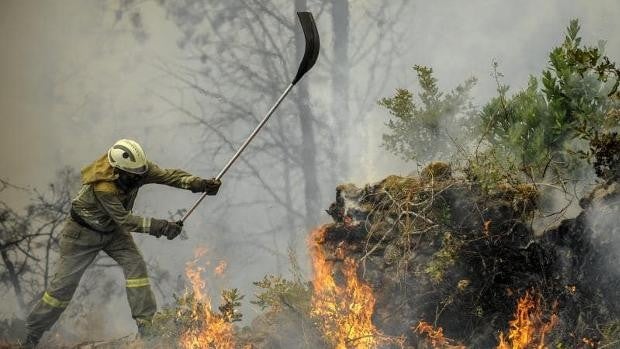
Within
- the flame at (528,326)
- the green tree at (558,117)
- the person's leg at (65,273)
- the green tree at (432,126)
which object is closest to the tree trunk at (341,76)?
the green tree at (432,126)

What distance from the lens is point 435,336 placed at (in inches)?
199

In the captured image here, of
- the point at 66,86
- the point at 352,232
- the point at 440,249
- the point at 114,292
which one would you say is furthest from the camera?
the point at 66,86

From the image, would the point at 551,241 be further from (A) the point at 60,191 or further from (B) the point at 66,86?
(B) the point at 66,86

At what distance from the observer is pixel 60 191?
455 inches

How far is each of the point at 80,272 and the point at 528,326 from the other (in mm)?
4861

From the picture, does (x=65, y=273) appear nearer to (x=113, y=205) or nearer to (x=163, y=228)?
(x=113, y=205)

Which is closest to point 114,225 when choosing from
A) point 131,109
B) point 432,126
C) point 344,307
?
point 344,307

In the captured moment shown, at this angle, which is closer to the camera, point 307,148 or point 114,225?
point 114,225

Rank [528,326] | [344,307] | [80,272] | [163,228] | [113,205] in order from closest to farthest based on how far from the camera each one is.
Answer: [528,326] < [344,307] < [163,228] < [113,205] < [80,272]

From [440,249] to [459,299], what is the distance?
484 mm

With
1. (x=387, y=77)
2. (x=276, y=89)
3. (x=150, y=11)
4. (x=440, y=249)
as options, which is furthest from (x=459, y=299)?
(x=150, y=11)

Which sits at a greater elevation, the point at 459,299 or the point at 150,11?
the point at 150,11

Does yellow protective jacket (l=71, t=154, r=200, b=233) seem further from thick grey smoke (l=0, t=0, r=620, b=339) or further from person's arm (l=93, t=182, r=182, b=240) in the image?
thick grey smoke (l=0, t=0, r=620, b=339)

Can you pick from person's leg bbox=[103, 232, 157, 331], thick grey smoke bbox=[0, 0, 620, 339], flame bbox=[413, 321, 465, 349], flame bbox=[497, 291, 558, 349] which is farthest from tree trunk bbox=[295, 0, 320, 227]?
flame bbox=[497, 291, 558, 349]
